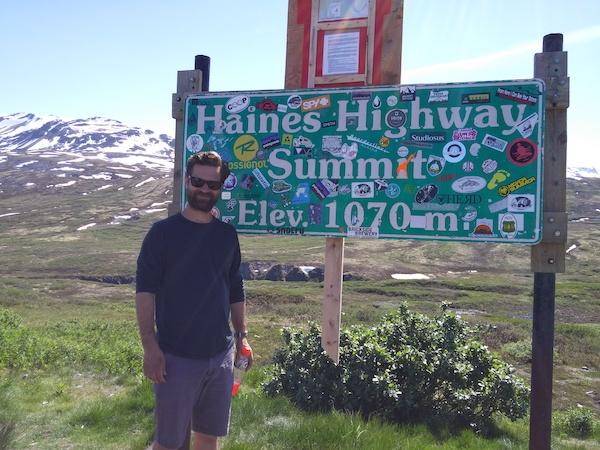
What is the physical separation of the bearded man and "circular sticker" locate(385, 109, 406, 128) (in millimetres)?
1746

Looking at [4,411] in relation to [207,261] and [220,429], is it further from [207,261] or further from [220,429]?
[207,261]

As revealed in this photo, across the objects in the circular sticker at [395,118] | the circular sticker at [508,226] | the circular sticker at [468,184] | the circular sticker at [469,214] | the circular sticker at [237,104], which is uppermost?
the circular sticker at [237,104]

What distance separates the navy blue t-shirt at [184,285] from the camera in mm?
3426

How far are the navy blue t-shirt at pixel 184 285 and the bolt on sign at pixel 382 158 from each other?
1.27 metres

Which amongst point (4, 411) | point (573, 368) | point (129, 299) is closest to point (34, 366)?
point (4, 411)

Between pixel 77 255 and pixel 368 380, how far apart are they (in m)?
68.9

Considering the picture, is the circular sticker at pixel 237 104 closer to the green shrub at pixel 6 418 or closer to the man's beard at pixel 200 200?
the man's beard at pixel 200 200

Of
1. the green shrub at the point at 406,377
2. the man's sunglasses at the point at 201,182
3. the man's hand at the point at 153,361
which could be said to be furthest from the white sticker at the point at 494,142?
the man's hand at the point at 153,361

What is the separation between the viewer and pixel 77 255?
68125mm

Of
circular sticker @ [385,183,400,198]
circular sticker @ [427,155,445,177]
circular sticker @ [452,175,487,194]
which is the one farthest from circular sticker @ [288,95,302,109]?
circular sticker @ [452,175,487,194]

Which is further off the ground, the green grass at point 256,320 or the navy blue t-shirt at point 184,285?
the navy blue t-shirt at point 184,285

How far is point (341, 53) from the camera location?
5.07 metres

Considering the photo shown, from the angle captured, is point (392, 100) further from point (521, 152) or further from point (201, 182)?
point (201, 182)

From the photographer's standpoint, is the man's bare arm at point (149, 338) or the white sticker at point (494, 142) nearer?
the man's bare arm at point (149, 338)
